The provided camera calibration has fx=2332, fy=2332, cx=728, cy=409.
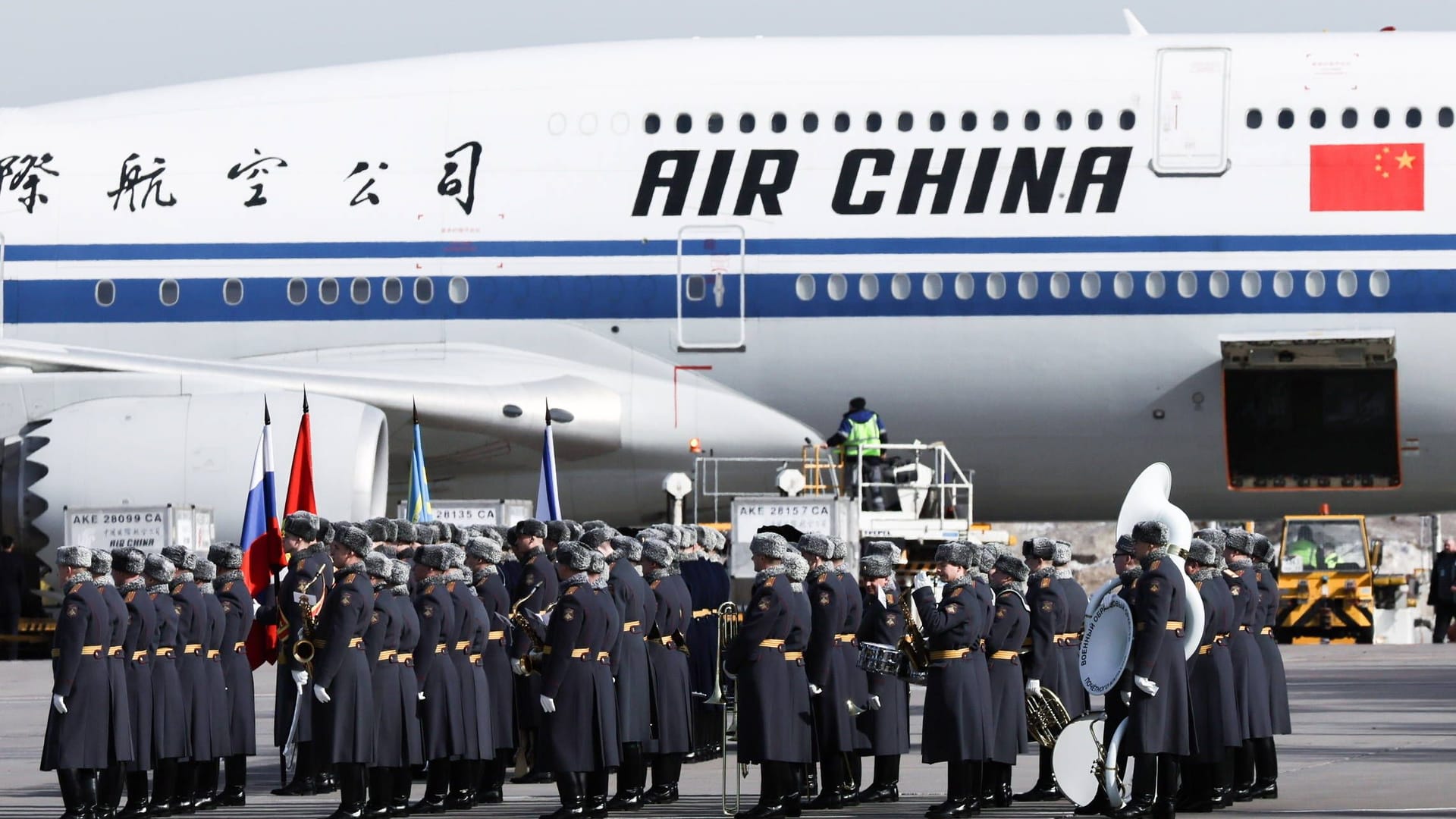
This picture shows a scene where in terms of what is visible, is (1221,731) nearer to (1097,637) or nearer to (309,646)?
(1097,637)

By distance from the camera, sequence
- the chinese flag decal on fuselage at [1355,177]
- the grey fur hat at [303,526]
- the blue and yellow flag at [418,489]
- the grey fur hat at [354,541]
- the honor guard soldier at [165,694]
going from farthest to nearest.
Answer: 1. the chinese flag decal on fuselage at [1355,177]
2. the blue and yellow flag at [418,489]
3. the grey fur hat at [303,526]
4. the honor guard soldier at [165,694]
5. the grey fur hat at [354,541]

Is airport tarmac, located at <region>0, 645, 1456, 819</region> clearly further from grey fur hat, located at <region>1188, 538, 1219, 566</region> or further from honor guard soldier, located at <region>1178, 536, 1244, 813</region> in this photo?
grey fur hat, located at <region>1188, 538, 1219, 566</region>

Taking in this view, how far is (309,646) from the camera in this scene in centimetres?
1266

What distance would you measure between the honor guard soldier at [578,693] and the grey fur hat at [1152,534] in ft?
Answer: 9.23

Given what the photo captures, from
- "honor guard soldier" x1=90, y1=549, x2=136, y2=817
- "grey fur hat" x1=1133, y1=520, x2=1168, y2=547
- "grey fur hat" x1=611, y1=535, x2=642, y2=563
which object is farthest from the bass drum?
"honor guard soldier" x1=90, y1=549, x2=136, y2=817

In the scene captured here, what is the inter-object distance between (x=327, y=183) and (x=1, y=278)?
3.28m

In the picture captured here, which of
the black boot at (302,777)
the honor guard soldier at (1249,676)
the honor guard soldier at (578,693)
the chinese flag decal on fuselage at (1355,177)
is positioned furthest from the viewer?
the chinese flag decal on fuselage at (1355,177)

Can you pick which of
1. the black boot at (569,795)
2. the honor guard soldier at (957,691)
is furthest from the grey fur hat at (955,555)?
the black boot at (569,795)

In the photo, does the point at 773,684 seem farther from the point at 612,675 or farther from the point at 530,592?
the point at 530,592

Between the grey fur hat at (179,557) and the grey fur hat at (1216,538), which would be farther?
the grey fur hat at (179,557)

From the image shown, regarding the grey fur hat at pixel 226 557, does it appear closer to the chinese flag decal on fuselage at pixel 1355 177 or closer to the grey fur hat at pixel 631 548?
the grey fur hat at pixel 631 548

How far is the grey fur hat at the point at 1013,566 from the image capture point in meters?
13.0

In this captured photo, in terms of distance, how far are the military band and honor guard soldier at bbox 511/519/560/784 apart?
0.03 metres

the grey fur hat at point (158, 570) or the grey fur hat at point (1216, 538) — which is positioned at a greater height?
the grey fur hat at point (1216, 538)
